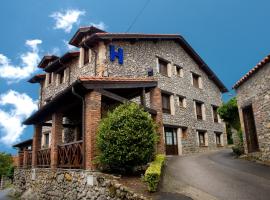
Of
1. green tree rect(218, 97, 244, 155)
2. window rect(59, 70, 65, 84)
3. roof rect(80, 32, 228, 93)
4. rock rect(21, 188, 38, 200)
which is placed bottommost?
rock rect(21, 188, 38, 200)

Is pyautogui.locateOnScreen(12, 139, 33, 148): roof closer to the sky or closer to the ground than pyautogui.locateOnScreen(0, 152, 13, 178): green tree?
closer to the sky

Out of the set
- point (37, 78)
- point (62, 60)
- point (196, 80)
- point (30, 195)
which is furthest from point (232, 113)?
point (37, 78)

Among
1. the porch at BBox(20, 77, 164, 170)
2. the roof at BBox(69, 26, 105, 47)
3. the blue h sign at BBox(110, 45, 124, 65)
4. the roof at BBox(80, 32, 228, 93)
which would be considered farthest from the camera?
the roof at BBox(69, 26, 105, 47)

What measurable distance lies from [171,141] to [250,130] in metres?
6.70

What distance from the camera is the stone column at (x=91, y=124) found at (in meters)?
8.26

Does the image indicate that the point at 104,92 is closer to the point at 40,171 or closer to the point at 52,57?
the point at 40,171

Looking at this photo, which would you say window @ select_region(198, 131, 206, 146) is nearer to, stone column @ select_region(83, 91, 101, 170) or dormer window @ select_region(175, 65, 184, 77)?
dormer window @ select_region(175, 65, 184, 77)

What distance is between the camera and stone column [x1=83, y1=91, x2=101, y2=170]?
826cm

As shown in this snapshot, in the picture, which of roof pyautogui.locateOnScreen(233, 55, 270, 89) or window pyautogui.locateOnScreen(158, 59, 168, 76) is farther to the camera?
window pyautogui.locateOnScreen(158, 59, 168, 76)

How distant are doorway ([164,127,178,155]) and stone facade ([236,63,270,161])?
691 cm

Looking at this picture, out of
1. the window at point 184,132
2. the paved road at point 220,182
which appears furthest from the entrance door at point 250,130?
the window at point 184,132

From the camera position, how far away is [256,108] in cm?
1206

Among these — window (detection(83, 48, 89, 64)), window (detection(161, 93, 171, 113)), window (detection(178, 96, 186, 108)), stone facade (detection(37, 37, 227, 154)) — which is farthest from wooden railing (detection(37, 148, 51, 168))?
→ window (detection(178, 96, 186, 108))

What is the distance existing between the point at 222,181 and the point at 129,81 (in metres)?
5.01
